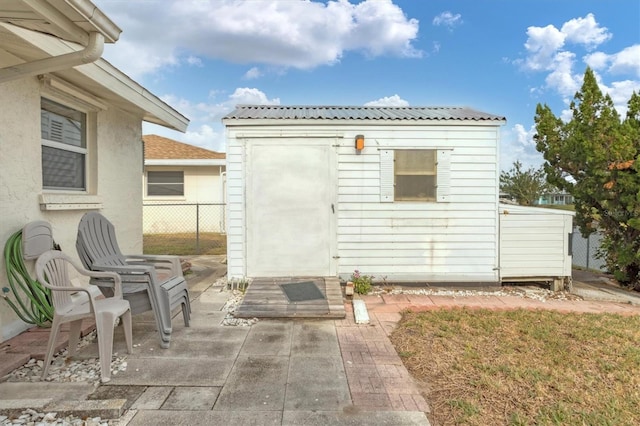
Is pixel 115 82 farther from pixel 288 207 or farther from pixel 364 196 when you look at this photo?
pixel 364 196

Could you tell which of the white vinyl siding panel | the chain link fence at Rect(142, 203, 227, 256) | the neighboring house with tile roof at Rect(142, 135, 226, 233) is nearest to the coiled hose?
the white vinyl siding panel

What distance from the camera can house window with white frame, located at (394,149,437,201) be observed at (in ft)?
17.2

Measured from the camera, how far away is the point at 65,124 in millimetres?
4180

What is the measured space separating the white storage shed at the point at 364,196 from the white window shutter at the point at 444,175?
2cm

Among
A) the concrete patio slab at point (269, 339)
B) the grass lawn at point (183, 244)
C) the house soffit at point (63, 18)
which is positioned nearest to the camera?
the house soffit at point (63, 18)

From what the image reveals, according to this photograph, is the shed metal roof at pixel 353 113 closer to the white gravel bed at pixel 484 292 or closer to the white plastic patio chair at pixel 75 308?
the white gravel bed at pixel 484 292

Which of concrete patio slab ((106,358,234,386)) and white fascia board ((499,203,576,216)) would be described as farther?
white fascia board ((499,203,576,216))

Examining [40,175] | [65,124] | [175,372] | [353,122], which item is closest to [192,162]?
[65,124]

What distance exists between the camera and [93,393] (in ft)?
7.53

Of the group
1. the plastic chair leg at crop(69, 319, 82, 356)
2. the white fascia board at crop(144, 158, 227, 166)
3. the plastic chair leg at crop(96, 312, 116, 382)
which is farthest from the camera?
the white fascia board at crop(144, 158, 227, 166)

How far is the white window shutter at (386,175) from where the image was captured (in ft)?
17.1

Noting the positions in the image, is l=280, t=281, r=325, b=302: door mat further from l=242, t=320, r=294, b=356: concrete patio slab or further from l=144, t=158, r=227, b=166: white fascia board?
l=144, t=158, r=227, b=166: white fascia board

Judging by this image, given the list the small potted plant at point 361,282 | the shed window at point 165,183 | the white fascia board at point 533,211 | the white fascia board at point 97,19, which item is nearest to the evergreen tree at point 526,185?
the white fascia board at point 533,211

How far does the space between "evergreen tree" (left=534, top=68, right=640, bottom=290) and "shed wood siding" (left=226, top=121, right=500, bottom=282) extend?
1341mm
